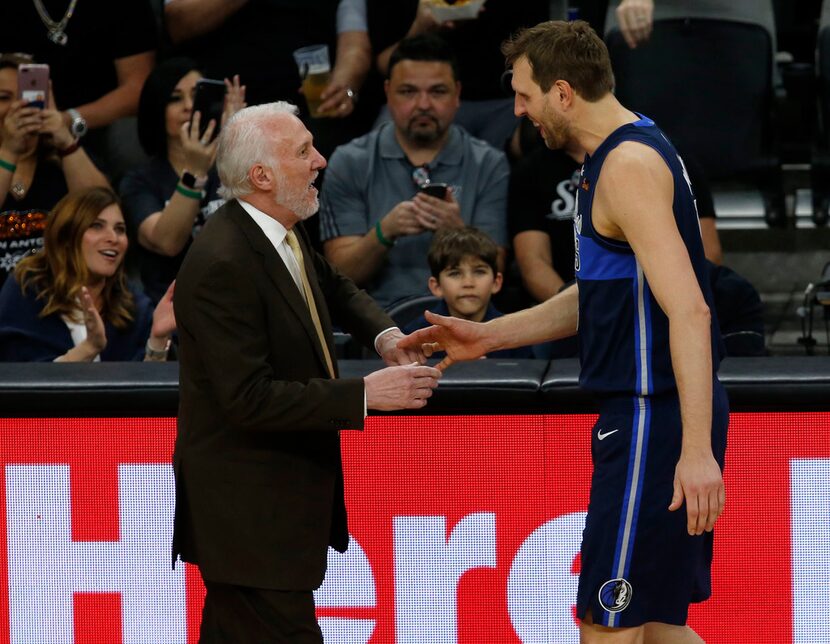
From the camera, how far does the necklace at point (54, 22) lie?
252 inches

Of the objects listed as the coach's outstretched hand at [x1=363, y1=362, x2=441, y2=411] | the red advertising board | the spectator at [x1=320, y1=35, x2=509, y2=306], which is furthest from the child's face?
the coach's outstretched hand at [x1=363, y1=362, x2=441, y2=411]

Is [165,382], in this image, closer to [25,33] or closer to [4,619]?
[4,619]

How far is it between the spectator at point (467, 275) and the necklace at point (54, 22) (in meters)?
2.38

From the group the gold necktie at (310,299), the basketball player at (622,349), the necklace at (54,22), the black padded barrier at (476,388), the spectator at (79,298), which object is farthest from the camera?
the necklace at (54,22)

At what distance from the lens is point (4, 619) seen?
3.79 metres

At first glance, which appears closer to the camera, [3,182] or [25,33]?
[3,182]

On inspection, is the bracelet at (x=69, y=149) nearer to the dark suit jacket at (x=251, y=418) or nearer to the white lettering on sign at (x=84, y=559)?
the white lettering on sign at (x=84, y=559)

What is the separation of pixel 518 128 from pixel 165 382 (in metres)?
2.95

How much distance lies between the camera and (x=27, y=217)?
573cm

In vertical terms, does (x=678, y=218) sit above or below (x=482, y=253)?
above

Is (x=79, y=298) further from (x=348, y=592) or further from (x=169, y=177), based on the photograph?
(x=348, y=592)

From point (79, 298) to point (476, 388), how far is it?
1.89 metres

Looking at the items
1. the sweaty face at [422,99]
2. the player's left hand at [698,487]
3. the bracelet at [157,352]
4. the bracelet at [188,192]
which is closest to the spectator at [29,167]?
the bracelet at [188,192]

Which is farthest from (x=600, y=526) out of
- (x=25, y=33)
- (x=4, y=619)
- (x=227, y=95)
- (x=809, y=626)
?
(x=25, y=33)
